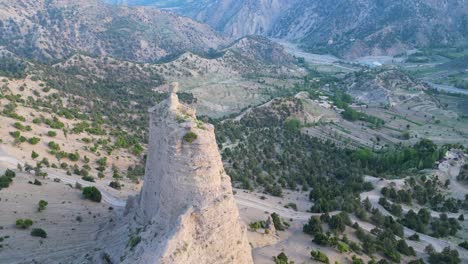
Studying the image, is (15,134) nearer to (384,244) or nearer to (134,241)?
(134,241)

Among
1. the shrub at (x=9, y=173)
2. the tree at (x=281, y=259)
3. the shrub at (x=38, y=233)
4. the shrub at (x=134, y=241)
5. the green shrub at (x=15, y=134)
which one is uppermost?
the green shrub at (x=15, y=134)

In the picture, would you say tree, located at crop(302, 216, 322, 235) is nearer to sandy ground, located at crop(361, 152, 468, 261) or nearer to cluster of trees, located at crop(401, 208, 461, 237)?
sandy ground, located at crop(361, 152, 468, 261)

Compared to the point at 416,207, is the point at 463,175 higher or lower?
higher

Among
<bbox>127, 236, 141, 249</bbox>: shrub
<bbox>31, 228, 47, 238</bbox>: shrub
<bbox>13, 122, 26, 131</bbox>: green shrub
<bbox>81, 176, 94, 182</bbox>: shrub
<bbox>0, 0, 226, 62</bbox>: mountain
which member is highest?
<bbox>0, 0, 226, 62</bbox>: mountain

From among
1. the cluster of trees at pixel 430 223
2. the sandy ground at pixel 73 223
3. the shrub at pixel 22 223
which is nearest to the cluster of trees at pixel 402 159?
the cluster of trees at pixel 430 223

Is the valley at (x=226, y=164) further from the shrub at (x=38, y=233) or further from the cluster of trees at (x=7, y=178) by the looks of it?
the cluster of trees at (x=7, y=178)

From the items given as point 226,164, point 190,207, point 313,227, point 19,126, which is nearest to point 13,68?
point 19,126

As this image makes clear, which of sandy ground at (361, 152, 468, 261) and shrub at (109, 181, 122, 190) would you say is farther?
shrub at (109, 181, 122, 190)

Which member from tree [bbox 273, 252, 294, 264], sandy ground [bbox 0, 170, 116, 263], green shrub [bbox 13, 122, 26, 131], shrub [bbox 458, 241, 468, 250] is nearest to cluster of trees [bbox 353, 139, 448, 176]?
shrub [bbox 458, 241, 468, 250]

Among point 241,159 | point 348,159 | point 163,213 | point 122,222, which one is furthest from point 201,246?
point 348,159
